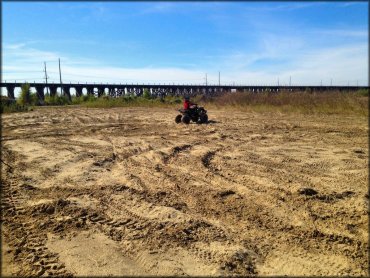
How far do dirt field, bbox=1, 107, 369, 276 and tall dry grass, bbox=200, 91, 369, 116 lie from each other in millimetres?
8066

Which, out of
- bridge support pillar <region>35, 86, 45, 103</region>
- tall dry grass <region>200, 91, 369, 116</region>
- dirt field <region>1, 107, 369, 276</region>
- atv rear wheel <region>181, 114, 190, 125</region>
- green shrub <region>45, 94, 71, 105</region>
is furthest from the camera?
bridge support pillar <region>35, 86, 45, 103</region>

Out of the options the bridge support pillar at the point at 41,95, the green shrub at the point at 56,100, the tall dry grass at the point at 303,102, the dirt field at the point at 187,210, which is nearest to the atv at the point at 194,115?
the dirt field at the point at 187,210

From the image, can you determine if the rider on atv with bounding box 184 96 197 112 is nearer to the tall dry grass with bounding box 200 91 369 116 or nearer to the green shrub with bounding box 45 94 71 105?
the tall dry grass with bounding box 200 91 369 116

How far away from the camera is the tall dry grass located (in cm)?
1620

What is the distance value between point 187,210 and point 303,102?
1526 cm

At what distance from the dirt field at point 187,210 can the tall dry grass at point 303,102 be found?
8.07m

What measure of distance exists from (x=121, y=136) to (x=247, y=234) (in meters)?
8.06

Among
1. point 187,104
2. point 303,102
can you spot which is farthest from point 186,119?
point 303,102

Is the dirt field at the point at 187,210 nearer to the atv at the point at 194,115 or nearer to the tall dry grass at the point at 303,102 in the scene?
the atv at the point at 194,115

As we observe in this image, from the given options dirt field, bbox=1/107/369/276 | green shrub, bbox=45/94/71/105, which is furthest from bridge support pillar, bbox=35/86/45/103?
dirt field, bbox=1/107/369/276

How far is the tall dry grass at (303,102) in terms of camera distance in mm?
16202

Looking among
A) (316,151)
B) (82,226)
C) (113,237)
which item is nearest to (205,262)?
(113,237)

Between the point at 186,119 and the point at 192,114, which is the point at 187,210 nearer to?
the point at 186,119

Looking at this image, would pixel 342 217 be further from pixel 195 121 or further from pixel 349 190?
pixel 195 121
